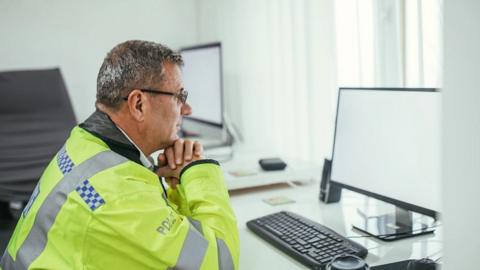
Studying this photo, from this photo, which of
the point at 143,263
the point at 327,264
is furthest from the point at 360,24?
the point at 143,263

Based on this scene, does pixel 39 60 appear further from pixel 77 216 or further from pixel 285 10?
pixel 77 216

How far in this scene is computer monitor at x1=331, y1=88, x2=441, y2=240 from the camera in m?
1.36

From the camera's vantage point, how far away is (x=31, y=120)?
303cm

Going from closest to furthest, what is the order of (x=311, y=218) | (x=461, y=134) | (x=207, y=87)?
(x=461, y=134) < (x=311, y=218) < (x=207, y=87)

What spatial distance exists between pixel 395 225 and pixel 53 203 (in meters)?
1.00

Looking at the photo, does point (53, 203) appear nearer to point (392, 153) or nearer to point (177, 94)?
point (177, 94)

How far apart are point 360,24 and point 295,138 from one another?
2.39ft

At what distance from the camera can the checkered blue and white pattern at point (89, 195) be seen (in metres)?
1.04

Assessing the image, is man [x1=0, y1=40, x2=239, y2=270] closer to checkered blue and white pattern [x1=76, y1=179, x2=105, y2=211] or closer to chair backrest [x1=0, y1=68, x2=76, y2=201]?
checkered blue and white pattern [x1=76, y1=179, x2=105, y2=211]

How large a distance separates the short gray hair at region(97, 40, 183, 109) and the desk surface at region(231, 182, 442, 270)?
545 mm

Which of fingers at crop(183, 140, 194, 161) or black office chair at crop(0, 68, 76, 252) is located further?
black office chair at crop(0, 68, 76, 252)

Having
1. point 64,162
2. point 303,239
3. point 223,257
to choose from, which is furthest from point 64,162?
point 303,239

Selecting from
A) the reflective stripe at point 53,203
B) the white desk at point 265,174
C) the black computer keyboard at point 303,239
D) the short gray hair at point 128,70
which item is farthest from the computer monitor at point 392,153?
the reflective stripe at point 53,203

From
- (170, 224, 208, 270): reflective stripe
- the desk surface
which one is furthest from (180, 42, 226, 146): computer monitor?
(170, 224, 208, 270): reflective stripe
